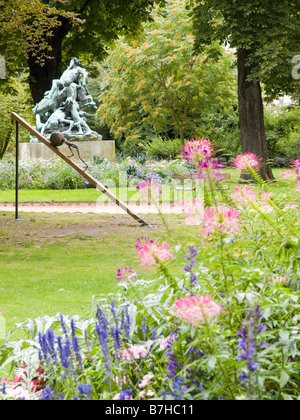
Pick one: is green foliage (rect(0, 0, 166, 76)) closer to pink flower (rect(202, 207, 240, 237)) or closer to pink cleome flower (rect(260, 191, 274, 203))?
pink cleome flower (rect(260, 191, 274, 203))

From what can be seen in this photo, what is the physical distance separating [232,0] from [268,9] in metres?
1.08

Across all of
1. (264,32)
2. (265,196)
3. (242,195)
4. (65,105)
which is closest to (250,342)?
(242,195)

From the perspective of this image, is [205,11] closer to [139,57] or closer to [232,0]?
[232,0]

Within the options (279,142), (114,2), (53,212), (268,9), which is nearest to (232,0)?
(268,9)

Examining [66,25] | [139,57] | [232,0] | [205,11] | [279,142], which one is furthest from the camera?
[279,142]

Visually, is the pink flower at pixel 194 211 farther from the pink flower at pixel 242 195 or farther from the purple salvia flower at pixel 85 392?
the purple salvia flower at pixel 85 392

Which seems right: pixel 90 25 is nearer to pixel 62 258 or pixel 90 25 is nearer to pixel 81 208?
pixel 81 208

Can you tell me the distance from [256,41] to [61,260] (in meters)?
11.9

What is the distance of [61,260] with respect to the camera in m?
7.84

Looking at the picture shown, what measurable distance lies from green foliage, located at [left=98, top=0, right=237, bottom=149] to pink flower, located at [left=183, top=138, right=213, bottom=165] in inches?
1007

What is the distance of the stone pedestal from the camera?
1977 centimetres

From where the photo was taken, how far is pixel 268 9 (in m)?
17.6

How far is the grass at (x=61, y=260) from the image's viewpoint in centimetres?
560

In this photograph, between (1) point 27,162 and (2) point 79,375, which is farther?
(1) point 27,162
